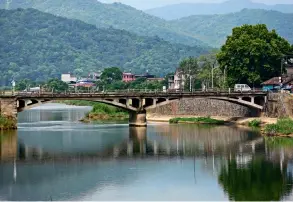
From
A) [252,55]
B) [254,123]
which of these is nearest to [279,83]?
[252,55]

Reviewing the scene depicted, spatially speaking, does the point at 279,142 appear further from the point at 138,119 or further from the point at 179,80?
the point at 179,80

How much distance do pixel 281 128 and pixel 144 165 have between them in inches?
998

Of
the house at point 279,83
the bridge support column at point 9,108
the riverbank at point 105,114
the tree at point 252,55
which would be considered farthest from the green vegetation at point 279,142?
the riverbank at point 105,114

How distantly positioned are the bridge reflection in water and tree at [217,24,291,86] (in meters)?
25.2

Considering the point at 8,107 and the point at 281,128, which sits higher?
the point at 8,107

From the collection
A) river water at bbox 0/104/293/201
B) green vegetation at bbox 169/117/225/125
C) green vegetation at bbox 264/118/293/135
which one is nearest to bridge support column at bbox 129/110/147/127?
river water at bbox 0/104/293/201

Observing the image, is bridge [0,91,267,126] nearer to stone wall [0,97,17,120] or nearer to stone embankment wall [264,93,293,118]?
stone wall [0,97,17,120]

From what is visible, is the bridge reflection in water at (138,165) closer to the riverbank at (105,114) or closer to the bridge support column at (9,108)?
the bridge support column at (9,108)

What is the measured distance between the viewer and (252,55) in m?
114

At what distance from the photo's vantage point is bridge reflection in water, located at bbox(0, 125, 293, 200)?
52844 millimetres

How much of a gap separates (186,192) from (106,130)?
43516 mm

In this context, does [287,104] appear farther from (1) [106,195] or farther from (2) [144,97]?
(1) [106,195]

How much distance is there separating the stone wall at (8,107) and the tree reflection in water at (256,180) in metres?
36.7

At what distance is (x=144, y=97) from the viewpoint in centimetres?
10206
